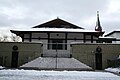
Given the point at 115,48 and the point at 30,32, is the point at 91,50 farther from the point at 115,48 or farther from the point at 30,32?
the point at 30,32

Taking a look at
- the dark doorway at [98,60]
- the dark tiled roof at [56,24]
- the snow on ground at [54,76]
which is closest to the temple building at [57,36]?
the dark tiled roof at [56,24]

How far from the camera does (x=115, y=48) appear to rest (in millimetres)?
25672

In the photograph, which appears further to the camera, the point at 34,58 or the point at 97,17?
the point at 97,17

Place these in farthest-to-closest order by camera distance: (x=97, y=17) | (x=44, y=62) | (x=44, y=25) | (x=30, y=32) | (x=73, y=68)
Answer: (x=97, y=17) < (x=44, y=25) < (x=30, y=32) < (x=44, y=62) < (x=73, y=68)

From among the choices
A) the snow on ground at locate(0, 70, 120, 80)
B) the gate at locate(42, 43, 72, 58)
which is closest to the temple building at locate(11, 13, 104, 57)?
the gate at locate(42, 43, 72, 58)

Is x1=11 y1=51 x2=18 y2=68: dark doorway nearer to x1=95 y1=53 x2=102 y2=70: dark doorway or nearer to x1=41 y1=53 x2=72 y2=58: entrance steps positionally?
x1=41 y1=53 x2=72 y2=58: entrance steps

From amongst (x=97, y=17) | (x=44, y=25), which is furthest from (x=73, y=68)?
(x=97, y=17)

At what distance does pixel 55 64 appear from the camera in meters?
22.1

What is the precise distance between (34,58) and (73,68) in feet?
19.6

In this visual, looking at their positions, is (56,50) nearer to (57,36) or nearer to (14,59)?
(57,36)

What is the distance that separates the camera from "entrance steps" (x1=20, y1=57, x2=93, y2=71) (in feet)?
68.9

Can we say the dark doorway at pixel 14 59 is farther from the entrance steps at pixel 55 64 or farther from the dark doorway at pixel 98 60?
the dark doorway at pixel 98 60

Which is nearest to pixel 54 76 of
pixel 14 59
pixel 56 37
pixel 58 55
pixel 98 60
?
pixel 58 55

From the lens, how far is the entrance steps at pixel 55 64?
2100 centimetres
